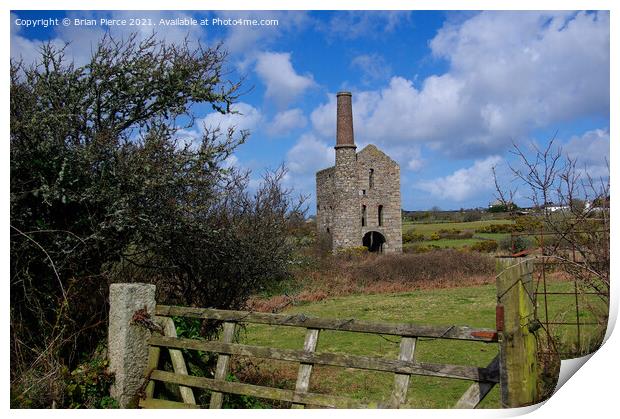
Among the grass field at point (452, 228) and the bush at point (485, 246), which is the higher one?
the grass field at point (452, 228)

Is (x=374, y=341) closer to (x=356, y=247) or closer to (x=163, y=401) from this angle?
(x=163, y=401)

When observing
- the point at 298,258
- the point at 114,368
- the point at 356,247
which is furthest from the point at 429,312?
the point at 356,247

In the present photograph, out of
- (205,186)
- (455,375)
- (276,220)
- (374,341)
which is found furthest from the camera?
(374,341)

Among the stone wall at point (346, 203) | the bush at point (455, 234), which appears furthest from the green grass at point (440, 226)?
the stone wall at point (346, 203)

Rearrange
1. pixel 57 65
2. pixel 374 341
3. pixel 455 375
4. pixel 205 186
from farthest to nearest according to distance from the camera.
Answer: pixel 374 341 < pixel 205 186 < pixel 57 65 < pixel 455 375

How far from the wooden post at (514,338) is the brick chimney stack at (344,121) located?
32.9 meters

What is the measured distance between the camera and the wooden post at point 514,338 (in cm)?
455

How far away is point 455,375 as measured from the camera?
4.63m

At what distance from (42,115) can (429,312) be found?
39.2 ft

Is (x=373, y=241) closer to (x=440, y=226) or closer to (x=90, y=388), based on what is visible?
(x=440, y=226)

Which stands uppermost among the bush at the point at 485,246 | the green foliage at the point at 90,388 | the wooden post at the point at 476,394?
the bush at the point at 485,246

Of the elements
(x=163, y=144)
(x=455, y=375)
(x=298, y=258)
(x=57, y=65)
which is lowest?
(x=455, y=375)

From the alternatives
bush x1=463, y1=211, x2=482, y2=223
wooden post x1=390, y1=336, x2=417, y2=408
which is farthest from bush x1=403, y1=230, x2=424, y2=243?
wooden post x1=390, y1=336, x2=417, y2=408

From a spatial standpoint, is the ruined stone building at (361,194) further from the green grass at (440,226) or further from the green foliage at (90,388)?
the green foliage at (90,388)
